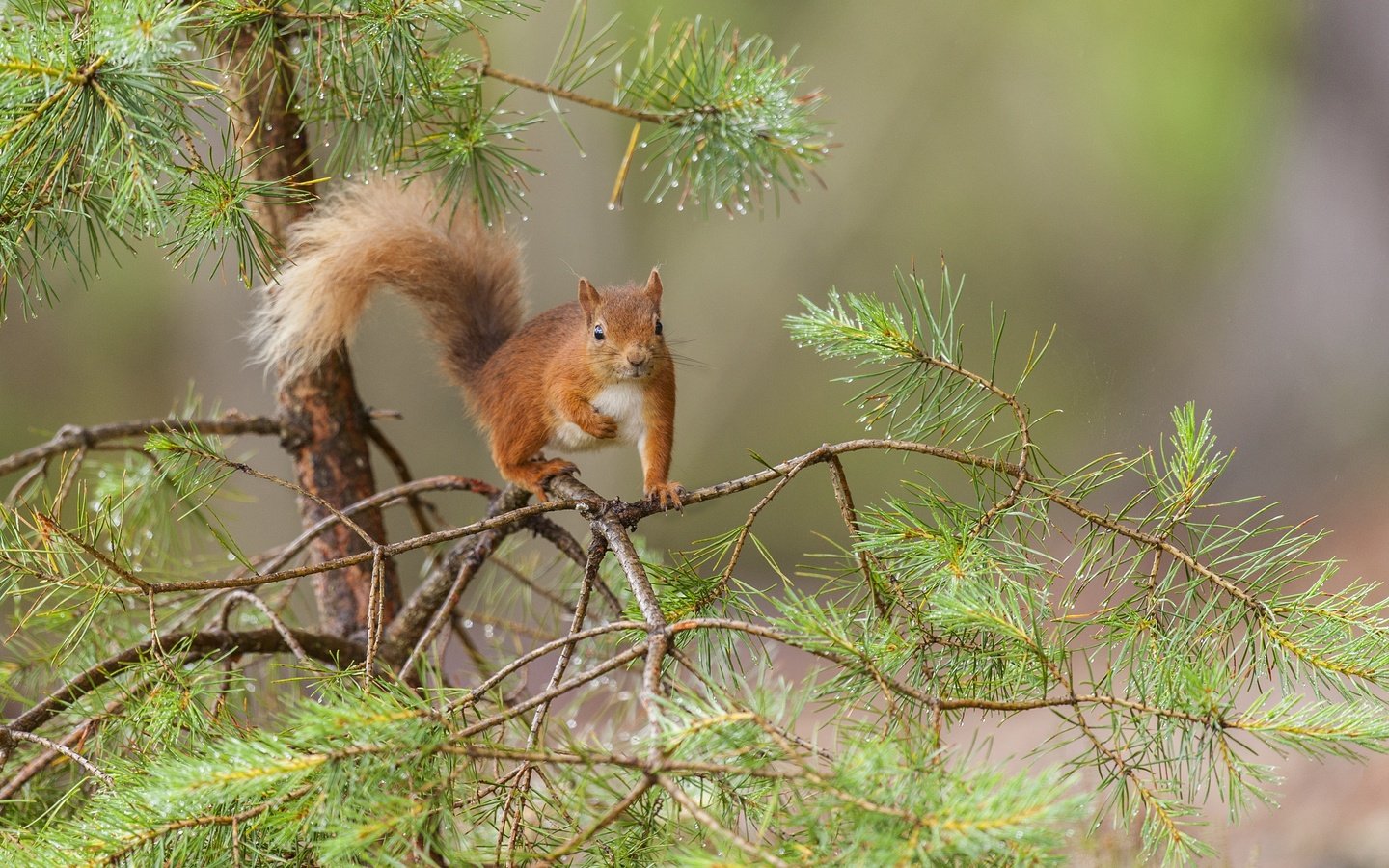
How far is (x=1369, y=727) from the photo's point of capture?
1.56 ft

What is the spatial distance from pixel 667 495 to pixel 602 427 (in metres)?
0.15

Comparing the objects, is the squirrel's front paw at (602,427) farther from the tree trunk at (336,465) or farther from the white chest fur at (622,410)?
the tree trunk at (336,465)

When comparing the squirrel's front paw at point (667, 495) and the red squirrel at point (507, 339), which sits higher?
the red squirrel at point (507, 339)

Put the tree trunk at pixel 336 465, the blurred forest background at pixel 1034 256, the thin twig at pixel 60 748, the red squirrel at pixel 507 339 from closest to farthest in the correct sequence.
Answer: the thin twig at pixel 60 748
the red squirrel at pixel 507 339
the tree trunk at pixel 336 465
the blurred forest background at pixel 1034 256

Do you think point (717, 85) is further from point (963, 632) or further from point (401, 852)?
point (401, 852)

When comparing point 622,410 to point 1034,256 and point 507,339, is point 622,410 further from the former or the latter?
point 1034,256

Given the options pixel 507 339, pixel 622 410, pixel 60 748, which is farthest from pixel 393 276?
pixel 60 748

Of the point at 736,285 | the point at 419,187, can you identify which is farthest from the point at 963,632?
the point at 736,285

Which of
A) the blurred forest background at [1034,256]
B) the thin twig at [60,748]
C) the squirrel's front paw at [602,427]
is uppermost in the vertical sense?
the blurred forest background at [1034,256]

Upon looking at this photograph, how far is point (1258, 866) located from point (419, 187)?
123 centimetres

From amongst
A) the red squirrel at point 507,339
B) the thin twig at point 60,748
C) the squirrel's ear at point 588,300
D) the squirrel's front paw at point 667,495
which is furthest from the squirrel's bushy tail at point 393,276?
the thin twig at point 60,748

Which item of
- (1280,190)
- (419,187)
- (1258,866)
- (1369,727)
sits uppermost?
(1280,190)

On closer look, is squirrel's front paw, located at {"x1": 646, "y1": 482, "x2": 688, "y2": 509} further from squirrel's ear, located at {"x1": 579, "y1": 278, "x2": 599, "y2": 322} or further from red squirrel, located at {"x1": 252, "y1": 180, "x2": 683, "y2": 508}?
squirrel's ear, located at {"x1": 579, "y1": 278, "x2": 599, "y2": 322}

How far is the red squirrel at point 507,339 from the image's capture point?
0.90 metres
